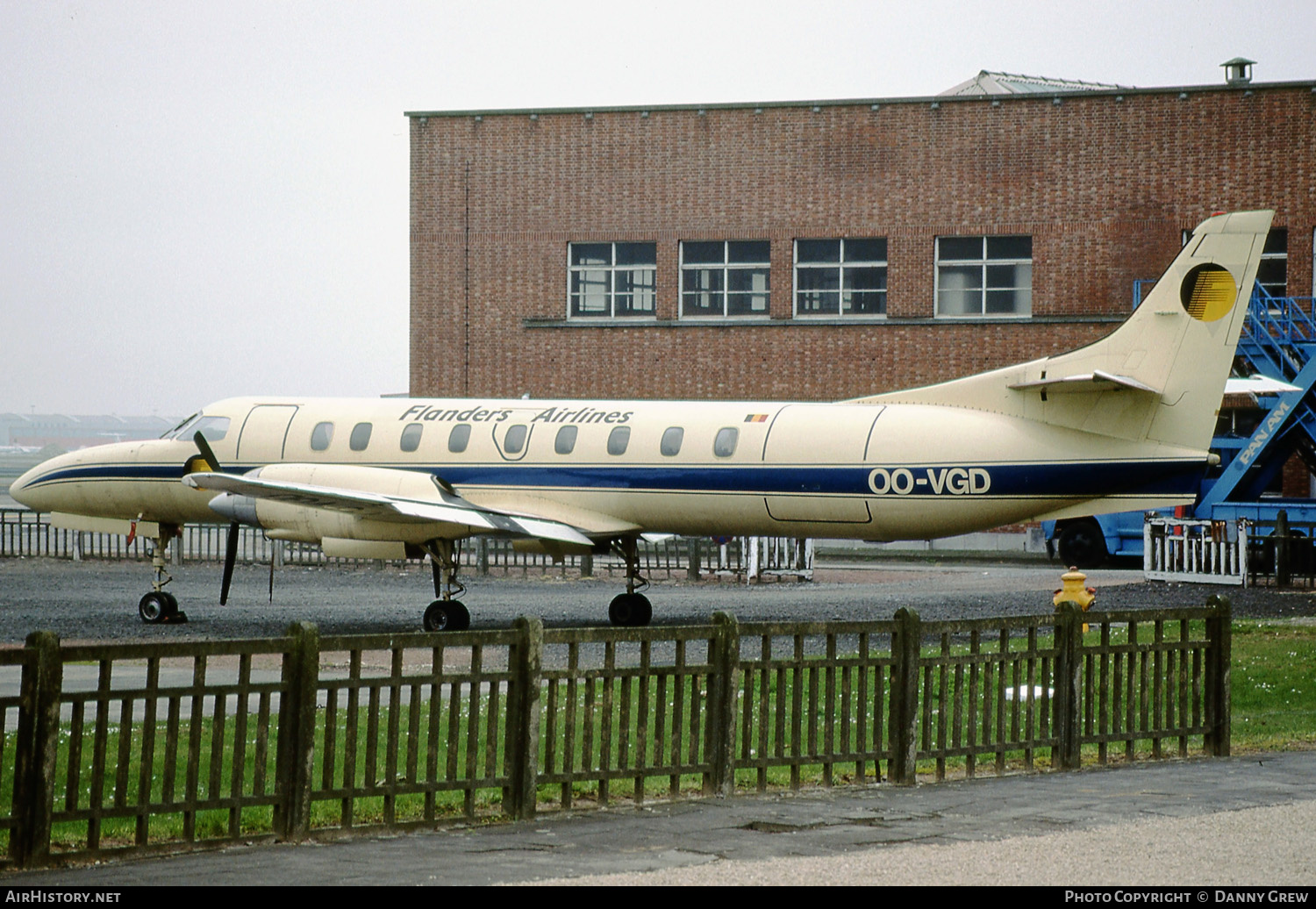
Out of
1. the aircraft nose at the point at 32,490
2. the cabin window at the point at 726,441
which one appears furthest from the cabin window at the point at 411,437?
the aircraft nose at the point at 32,490

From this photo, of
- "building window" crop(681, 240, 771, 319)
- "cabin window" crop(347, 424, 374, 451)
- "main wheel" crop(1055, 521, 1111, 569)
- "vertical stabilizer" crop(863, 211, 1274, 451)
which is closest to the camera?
"vertical stabilizer" crop(863, 211, 1274, 451)

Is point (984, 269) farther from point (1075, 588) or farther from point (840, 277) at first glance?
point (1075, 588)

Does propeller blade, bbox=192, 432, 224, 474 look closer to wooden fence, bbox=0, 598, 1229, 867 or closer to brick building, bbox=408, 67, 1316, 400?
wooden fence, bbox=0, 598, 1229, 867

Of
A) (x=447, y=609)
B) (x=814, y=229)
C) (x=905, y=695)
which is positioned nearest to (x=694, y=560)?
(x=447, y=609)

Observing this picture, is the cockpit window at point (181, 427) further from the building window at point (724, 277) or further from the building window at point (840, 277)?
the building window at point (840, 277)

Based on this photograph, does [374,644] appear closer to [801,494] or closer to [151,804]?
[151,804]

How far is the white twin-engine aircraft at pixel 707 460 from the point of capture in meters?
21.4

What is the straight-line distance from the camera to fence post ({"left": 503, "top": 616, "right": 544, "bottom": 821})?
31.0ft

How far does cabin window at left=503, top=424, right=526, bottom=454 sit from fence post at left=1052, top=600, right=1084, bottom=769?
43.9 feet

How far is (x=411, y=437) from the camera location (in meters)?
24.5

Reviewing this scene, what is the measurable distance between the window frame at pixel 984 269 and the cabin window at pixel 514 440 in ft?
76.5

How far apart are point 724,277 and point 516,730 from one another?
3770 centimetres

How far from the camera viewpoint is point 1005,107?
146 ft

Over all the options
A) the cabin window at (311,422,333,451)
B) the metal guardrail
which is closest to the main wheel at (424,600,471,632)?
the cabin window at (311,422,333,451)
